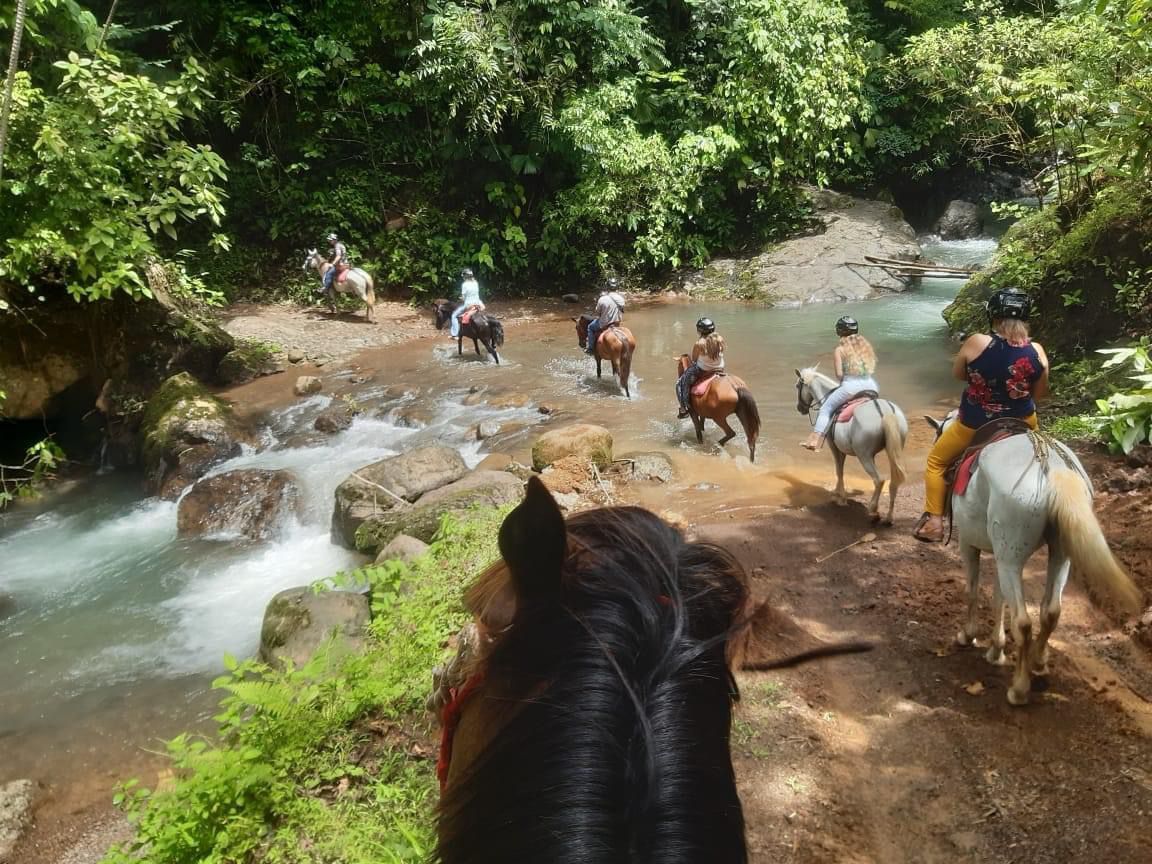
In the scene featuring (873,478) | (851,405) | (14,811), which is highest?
(851,405)

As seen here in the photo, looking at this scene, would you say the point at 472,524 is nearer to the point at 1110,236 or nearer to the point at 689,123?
the point at 1110,236

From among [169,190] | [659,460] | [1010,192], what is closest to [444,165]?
[169,190]

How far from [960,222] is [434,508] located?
804 inches

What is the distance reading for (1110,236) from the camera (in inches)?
313

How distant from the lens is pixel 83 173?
7.29 metres

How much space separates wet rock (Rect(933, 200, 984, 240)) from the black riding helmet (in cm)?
1895

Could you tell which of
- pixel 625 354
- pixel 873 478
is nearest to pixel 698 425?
pixel 625 354

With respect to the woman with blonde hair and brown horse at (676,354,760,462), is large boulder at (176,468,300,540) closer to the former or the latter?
brown horse at (676,354,760,462)

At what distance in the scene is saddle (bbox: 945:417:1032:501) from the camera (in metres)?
3.80

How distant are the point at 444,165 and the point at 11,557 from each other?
13.2m

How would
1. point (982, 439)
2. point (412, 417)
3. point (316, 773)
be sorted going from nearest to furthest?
point (316, 773)
point (982, 439)
point (412, 417)

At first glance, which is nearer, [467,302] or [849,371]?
[849,371]

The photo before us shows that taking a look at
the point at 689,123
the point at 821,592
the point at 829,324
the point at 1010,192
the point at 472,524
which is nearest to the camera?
the point at 821,592

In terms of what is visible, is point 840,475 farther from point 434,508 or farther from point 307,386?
point 307,386
